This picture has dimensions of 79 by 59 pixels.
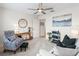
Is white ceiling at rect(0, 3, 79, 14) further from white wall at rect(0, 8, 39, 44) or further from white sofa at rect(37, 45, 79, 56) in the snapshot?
white sofa at rect(37, 45, 79, 56)

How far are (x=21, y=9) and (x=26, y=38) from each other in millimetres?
475

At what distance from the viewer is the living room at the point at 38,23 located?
1717mm

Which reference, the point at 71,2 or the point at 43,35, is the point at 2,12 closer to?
the point at 43,35

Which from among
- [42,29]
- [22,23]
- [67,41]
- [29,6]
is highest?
[29,6]

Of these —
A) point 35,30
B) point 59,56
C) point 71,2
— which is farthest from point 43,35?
point 71,2

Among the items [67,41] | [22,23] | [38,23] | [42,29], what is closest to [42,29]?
[42,29]

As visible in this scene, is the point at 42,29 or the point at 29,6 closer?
the point at 29,6

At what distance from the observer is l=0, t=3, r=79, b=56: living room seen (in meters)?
1.72

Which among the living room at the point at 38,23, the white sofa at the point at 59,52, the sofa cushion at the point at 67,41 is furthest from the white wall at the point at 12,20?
the sofa cushion at the point at 67,41

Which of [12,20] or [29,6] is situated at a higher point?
[29,6]

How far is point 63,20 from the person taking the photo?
183 cm

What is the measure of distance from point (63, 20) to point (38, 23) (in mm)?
410

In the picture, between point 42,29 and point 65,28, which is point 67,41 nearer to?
point 65,28

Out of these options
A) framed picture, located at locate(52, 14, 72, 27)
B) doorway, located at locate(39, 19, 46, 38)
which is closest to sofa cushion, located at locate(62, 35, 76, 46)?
framed picture, located at locate(52, 14, 72, 27)
